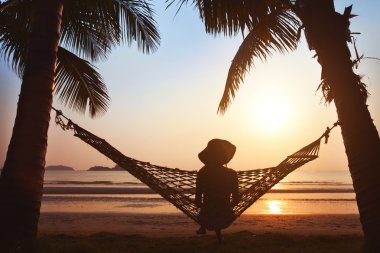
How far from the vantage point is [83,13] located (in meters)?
4.71

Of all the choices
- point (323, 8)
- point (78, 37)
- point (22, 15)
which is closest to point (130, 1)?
point (78, 37)

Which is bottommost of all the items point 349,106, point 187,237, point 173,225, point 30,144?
point 173,225

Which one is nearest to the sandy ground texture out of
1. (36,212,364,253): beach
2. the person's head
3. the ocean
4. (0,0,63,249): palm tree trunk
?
(36,212,364,253): beach

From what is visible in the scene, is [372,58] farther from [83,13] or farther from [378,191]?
[83,13]

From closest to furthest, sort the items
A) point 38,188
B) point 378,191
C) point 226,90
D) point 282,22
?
point 378,191
point 38,188
point 282,22
point 226,90

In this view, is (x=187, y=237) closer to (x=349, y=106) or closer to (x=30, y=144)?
(x=30, y=144)

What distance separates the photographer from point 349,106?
8.66 feet

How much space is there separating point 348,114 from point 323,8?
854mm

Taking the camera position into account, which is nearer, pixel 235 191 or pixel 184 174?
pixel 235 191

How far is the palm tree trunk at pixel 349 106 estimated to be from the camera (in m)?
2.49

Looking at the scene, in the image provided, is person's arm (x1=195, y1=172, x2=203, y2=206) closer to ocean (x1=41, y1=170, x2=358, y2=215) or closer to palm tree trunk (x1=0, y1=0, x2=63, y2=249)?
palm tree trunk (x1=0, y1=0, x2=63, y2=249)

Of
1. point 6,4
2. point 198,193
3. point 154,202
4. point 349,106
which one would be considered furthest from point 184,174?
point 154,202

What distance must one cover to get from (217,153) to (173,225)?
13.8ft

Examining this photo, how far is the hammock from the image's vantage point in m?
3.76
